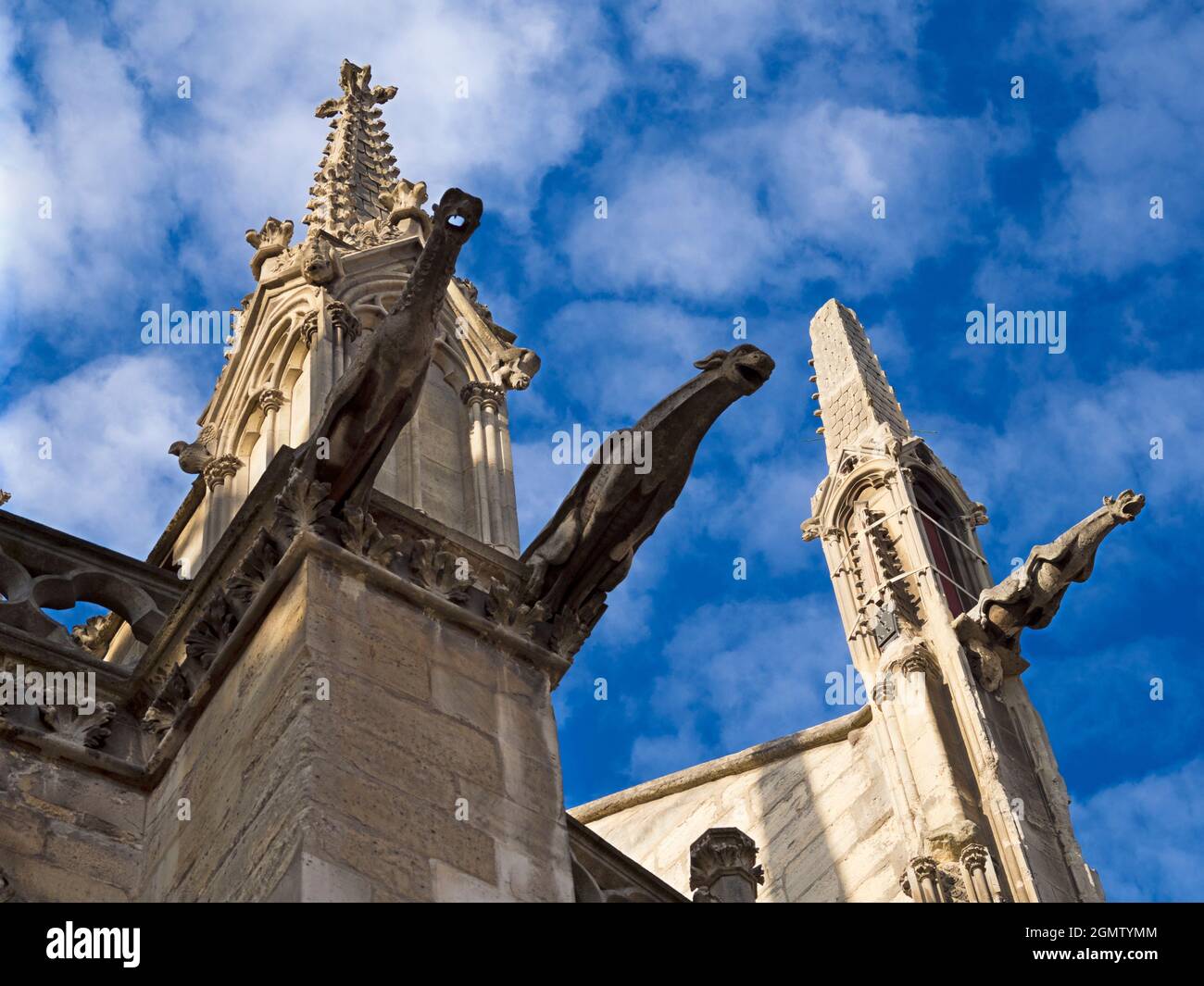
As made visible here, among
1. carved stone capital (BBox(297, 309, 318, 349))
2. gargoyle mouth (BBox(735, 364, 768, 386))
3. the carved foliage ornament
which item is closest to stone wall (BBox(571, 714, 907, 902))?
carved stone capital (BBox(297, 309, 318, 349))

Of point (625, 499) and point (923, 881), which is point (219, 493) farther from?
point (923, 881)

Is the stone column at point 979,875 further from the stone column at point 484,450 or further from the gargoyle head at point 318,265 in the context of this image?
the gargoyle head at point 318,265

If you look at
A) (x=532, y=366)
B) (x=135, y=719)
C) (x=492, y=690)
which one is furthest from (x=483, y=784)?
(x=532, y=366)

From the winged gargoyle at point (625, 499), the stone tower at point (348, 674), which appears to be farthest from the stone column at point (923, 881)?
the winged gargoyle at point (625, 499)

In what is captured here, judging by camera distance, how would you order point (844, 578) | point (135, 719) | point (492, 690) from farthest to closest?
point (844, 578), point (135, 719), point (492, 690)

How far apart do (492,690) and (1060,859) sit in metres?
6.77

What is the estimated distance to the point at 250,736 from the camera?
790 centimetres

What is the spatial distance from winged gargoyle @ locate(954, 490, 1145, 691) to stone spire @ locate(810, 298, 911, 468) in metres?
2.34

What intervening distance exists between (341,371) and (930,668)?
6.15 meters

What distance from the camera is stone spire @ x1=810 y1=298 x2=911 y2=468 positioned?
59.2 feet

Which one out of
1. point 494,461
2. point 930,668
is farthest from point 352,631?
point 930,668

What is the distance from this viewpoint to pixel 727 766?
17.7m
